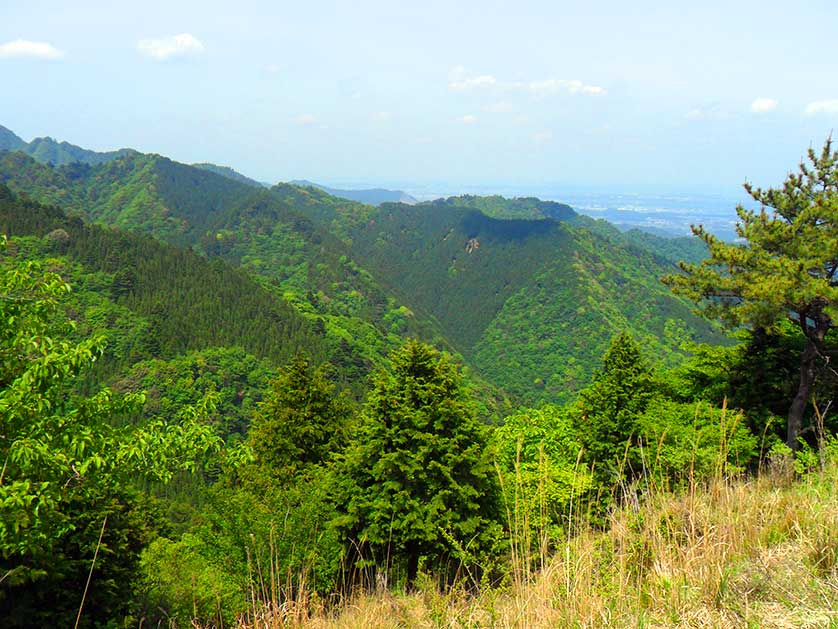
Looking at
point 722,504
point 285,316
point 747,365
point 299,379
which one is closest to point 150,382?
point 285,316

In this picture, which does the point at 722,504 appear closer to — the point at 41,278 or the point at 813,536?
the point at 813,536

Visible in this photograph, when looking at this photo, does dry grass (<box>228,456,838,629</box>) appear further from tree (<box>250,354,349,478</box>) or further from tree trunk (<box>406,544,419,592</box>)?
tree (<box>250,354,349,478</box>)

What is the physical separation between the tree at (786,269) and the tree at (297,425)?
15526mm

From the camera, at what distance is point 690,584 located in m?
2.86

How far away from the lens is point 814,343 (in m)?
15.4

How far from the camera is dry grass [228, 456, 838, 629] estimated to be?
8.55 feet

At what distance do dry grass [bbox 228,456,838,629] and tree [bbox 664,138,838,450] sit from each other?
12.3 metres

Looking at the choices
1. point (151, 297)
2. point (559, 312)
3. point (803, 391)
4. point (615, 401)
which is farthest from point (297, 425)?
point (559, 312)

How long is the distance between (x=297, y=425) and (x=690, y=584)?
22089mm

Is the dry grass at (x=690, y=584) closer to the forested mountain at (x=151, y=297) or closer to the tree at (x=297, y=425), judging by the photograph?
the tree at (x=297, y=425)

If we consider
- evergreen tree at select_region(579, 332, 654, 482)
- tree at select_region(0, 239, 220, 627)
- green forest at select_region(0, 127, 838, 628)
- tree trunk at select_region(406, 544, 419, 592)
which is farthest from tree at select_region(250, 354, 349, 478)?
tree at select_region(0, 239, 220, 627)

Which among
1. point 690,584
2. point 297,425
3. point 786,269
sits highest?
point 786,269

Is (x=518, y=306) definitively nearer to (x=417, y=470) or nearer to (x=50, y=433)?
(x=417, y=470)

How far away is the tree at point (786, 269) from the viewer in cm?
1395
